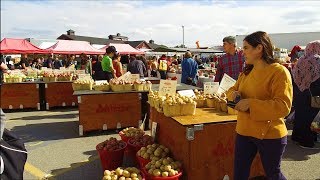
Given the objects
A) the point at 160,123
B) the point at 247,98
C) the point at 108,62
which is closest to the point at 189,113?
the point at 160,123

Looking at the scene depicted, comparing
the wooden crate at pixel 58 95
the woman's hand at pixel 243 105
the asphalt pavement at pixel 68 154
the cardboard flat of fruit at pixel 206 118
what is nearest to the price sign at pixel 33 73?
the wooden crate at pixel 58 95

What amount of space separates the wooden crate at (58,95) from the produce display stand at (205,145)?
6357 millimetres

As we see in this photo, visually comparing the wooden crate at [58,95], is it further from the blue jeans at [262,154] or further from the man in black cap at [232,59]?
the blue jeans at [262,154]

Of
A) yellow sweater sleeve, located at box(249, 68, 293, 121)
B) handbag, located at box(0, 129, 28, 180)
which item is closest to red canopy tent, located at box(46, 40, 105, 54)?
handbag, located at box(0, 129, 28, 180)

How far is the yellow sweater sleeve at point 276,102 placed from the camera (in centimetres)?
250

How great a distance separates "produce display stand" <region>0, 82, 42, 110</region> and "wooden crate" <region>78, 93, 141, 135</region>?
3.59 m

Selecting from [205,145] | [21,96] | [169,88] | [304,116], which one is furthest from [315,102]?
[21,96]

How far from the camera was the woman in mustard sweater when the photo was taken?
8.27 feet

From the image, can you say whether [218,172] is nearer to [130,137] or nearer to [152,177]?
[152,177]

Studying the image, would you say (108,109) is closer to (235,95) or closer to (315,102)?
(315,102)

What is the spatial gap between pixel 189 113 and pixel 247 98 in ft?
3.72

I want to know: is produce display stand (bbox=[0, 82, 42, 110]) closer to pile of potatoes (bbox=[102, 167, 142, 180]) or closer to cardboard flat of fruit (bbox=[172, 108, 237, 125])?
pile of potatoes (bbox=[102, 167, 142, 180])

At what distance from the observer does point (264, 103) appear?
2.52 meters

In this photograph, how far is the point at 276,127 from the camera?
2641 millimetres
